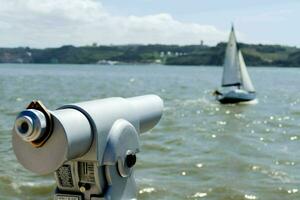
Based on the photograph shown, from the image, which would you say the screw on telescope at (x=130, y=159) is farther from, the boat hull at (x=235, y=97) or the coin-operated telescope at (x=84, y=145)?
the boat hull at (x=235, y=97)

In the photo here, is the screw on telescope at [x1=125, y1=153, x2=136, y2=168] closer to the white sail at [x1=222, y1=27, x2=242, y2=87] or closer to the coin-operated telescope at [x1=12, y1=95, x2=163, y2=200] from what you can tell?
the coin-operated telescope at [x1=12, y1=95, x2=163, y2=200]

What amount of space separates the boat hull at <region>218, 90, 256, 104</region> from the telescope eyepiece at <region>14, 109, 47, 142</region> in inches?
1688

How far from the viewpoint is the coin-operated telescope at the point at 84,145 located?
2.43 metres

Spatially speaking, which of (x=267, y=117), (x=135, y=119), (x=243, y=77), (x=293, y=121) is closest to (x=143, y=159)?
(x=135, y=119)

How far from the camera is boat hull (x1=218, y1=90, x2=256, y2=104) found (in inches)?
1770

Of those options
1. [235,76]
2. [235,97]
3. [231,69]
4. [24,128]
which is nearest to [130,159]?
[24,128]

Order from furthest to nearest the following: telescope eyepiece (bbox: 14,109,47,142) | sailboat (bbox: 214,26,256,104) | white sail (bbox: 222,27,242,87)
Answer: white sail (bbox: 222,27,242,87) < sailboat (bbox: 214,26,256,104) < telescope eyepiece (bbox: 14,109,47,142)

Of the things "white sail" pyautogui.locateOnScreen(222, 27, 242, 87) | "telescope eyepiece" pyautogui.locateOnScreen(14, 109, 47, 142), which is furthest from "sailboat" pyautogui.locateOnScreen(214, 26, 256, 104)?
"telescope eyepiece" pyautogui.locateOnScreen(14, 109, 47, 142)

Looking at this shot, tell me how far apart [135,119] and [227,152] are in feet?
48.4

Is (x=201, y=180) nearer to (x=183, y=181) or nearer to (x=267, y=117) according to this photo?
(x=183, y=181)

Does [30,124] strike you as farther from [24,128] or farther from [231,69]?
[231,69]

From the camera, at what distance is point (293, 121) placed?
104 feet

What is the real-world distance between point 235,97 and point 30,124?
43513 mm

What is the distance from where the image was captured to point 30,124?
7.72 ft
